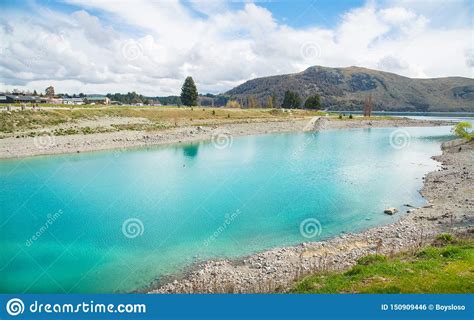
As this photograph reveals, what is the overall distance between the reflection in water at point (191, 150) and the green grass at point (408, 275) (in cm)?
3324

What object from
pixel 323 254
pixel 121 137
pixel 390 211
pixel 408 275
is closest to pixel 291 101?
pixel 121 137

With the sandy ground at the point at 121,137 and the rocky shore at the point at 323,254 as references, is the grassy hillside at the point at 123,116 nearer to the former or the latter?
the sandy ground at the point at 121,137

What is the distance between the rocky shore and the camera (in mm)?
11367

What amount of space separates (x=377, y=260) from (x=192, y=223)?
406 inches

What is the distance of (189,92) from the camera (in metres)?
89.4

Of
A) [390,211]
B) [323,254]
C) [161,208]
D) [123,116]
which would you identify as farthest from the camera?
[123,116]

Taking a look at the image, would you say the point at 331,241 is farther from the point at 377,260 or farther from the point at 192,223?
the point at 192,223

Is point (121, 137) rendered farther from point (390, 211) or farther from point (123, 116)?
point (390, 211)

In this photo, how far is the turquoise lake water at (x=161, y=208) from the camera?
45.7 ft

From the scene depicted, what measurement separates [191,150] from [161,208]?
26.2 m

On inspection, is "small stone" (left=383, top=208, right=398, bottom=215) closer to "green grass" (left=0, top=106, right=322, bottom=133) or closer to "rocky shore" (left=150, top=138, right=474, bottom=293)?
"rocky shore" (left=150, top=138, right=474, bottom=293)

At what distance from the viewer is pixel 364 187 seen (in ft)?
86.5

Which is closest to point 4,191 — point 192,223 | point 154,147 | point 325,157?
point 192,223

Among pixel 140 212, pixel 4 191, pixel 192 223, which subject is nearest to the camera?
pixel 192 223
